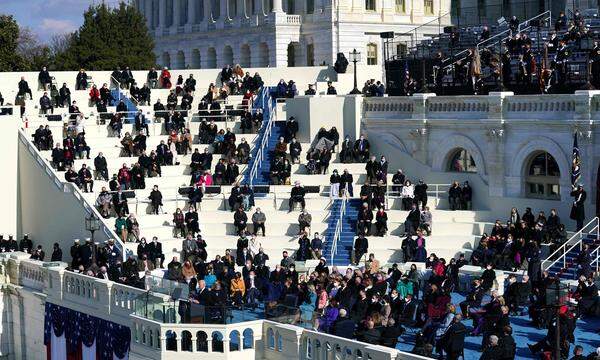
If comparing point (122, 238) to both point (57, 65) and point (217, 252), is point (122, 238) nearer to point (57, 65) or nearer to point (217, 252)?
point (217, 252)

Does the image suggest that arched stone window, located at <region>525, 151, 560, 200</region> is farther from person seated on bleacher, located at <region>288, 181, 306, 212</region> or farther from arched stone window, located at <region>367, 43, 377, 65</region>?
arched stone window, located at <region>367, 43, 377, 65</region>

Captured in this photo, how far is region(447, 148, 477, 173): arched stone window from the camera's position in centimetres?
5217

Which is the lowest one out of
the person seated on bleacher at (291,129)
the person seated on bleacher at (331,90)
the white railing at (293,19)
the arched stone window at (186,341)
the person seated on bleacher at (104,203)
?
the arched stone window at (186,341)

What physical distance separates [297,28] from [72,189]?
6680cm

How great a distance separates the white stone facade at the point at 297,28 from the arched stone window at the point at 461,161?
173ft

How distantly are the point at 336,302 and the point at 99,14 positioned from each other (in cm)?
5938

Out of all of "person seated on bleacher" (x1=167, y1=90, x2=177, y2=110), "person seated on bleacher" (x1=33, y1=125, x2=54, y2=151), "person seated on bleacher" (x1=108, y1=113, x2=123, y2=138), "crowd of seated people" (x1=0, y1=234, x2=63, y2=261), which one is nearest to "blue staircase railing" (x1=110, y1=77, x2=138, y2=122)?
"person seated on bleacher" (x1=167, y1=90, x2=177, y2=110)

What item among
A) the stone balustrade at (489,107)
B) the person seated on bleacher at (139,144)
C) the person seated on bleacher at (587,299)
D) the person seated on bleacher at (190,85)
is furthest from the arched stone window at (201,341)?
the person seated on bleacher at (190,85)

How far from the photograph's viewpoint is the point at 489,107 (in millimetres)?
50156

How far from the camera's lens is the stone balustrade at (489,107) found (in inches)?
1833

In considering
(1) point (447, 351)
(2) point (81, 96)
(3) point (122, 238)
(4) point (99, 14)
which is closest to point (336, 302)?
(1) point (447, 351)

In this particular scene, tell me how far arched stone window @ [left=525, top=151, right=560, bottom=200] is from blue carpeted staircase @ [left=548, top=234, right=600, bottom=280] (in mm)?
4214

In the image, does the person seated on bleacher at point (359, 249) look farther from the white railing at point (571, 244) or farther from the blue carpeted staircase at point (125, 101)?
the blue carpeted staircase at point (125, 101)

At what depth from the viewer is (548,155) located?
48.8 metres
